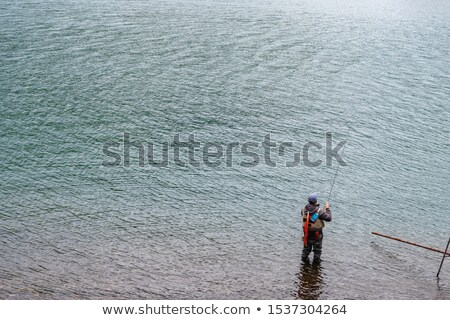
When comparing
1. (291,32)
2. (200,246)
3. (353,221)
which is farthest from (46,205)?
(291,32)

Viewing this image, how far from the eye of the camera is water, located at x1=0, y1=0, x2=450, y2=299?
22.0 m

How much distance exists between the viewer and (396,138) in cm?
3950

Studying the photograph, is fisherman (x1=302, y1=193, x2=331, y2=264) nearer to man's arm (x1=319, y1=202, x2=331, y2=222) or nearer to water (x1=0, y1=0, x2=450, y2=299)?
man's arm (x1=319, y1=202, x2=331, y2=222)

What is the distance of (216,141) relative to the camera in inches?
1468

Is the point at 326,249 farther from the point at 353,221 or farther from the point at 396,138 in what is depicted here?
the point at 396,138

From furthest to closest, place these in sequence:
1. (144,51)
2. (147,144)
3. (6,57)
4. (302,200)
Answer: (144,51)
(6,57)
(147,144)
(302,200)

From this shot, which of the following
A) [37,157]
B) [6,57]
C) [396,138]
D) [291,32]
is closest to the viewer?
[37,157]

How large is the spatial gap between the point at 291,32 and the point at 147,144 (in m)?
34.6

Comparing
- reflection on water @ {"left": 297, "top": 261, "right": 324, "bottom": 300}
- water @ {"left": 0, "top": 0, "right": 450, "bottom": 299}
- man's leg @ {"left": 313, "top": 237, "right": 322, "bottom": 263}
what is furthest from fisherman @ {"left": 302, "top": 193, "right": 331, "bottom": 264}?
water @ {"left": 0, "top": 0, "right": 450, "bottom": 299}

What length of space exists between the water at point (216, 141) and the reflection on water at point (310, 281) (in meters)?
0.08

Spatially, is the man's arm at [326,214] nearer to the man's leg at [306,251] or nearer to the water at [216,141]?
the man's leg at [306,251]

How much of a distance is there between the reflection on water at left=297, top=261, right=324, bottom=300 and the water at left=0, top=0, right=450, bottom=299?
0.08 metres

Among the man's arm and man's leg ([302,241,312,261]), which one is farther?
man's leg ([302,241,312,261])

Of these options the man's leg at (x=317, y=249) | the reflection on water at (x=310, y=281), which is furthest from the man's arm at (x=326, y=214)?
A: the reflection on water at (x=310, y=281)
